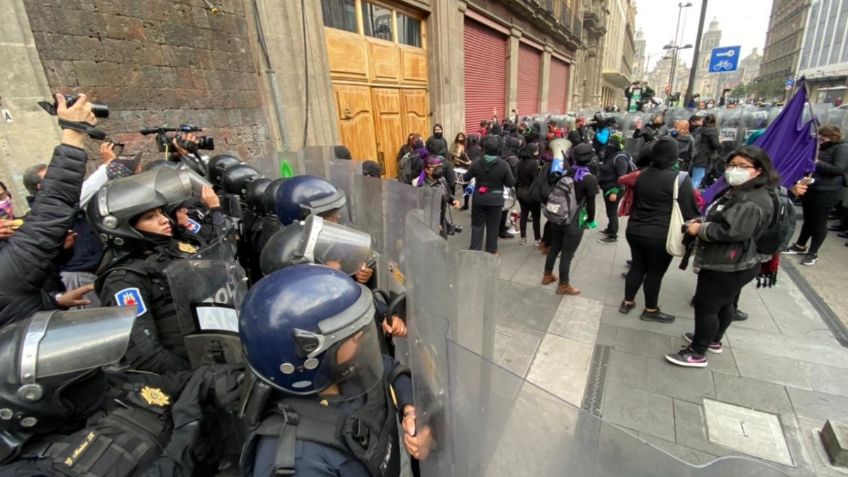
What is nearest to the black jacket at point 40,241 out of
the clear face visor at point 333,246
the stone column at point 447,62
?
the clear face visor at point 333,246

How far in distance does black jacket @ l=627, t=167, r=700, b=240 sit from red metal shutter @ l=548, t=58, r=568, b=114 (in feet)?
63.3

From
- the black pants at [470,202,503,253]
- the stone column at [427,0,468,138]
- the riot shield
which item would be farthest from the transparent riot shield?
the stone column at [427,0,468,138]

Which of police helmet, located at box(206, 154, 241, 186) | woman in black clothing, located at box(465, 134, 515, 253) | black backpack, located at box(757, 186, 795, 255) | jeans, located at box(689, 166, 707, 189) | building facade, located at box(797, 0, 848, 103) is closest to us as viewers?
black backpack, located at box(757, 186, 795, 255)

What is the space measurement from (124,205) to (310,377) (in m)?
1.54

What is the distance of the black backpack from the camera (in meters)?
2.58

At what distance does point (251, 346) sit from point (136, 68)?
5144 mm

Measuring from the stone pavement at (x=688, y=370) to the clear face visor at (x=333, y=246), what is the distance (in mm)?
1833

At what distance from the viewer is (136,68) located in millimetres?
4410

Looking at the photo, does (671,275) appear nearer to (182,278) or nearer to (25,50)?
(182,278)

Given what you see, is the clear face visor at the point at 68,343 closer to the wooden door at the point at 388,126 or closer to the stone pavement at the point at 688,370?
the stone pavement at the point at 688,370

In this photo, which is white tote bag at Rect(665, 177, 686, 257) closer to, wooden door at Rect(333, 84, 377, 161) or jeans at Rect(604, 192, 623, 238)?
jeans at Rect(604, 192, 623, 238)

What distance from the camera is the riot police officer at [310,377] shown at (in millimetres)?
980

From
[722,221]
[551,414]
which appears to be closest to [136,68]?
[551,414]

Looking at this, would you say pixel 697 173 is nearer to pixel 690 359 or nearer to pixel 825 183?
pixel 825 183
